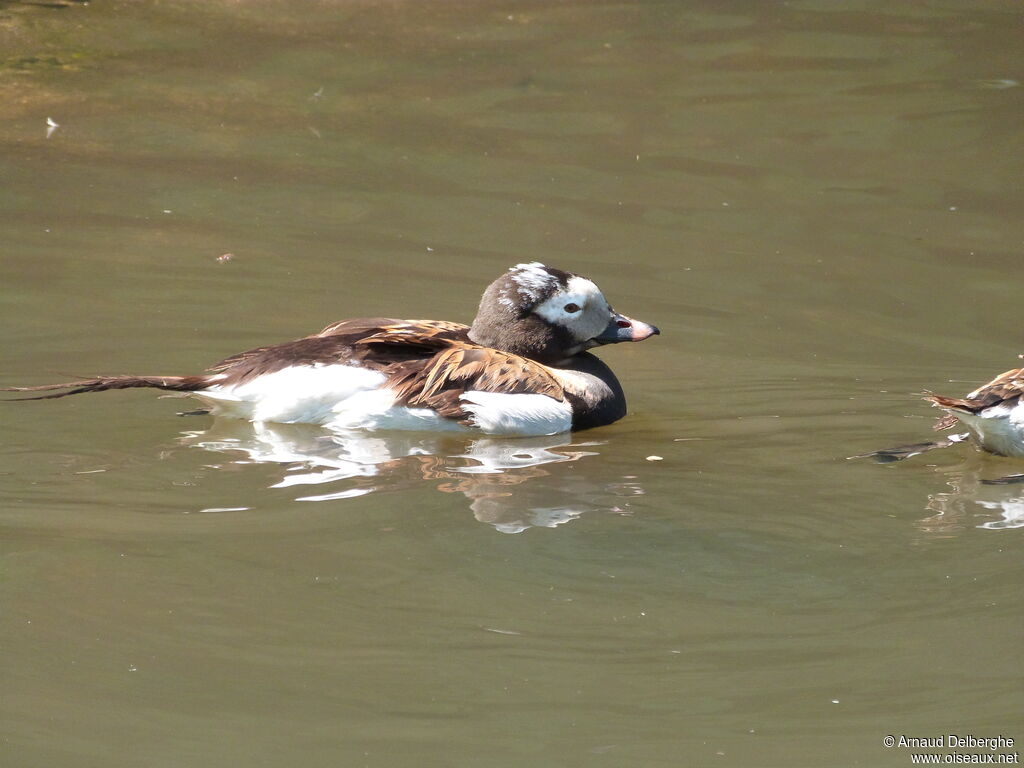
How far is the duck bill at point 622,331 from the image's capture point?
7980 millimetres

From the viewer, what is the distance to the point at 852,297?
31.6 feet

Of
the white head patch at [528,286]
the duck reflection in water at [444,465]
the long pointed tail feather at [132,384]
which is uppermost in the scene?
the white head patch at [528,286]

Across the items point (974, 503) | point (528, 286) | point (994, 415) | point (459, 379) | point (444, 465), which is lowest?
point (974, 503)

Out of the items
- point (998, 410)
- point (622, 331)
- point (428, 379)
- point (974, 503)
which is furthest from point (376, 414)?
point (998, 410)

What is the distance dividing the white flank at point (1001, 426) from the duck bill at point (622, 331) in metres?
1.68

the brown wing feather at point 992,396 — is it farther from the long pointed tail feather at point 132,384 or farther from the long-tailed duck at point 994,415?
the long pointed tail feather at point 132,384

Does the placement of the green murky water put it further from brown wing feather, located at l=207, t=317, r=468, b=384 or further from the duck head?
the duck head

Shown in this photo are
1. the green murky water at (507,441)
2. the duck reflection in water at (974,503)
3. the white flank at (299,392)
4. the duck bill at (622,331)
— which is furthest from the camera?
the duck bill at (622,331)

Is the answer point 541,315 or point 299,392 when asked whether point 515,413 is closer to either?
point 541,315

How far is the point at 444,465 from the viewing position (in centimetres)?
691

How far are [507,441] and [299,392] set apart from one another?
39.8 inches

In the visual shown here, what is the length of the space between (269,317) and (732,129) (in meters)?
4.93

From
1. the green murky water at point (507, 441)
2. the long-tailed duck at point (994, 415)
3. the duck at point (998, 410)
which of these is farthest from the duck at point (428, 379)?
the duck at point (998, 410)

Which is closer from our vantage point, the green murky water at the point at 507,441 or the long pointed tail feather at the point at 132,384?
the green murky water at the point at 507,441
